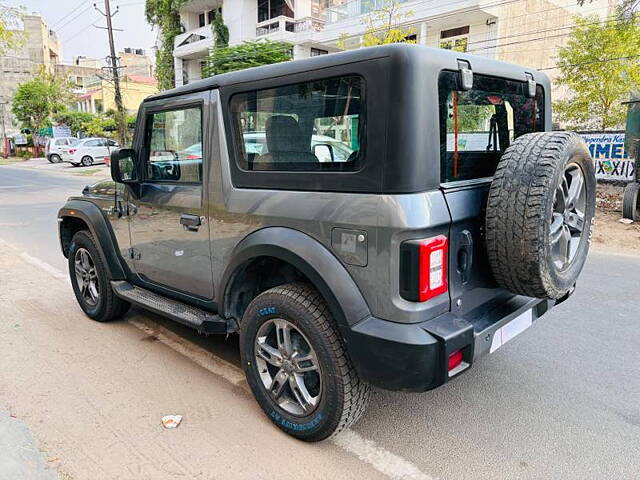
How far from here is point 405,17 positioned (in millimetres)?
20422

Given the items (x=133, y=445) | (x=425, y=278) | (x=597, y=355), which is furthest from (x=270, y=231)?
(x=597, y=355)

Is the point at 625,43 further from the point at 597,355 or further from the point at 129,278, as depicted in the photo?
the point at 129,278

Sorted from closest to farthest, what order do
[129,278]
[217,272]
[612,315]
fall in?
[217,272], [129,278], [612,315]

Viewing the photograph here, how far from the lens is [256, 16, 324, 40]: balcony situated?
87.3ft

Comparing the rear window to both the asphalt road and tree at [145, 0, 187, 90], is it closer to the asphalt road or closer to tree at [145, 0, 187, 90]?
the asphalt road

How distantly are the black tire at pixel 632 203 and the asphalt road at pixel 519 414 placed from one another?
5.27 m

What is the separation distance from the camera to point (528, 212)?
2.27 m

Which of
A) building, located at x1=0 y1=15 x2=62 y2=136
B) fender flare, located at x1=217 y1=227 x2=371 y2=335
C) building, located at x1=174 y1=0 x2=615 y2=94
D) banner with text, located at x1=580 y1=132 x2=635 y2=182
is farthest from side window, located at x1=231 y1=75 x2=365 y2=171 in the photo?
building, located at x1=0 y1=15 x2=62 y2=136

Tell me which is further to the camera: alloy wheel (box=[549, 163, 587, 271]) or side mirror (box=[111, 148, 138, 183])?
side mirror (box=[111, 148, 138, 183])

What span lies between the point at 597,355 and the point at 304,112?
2870 mm

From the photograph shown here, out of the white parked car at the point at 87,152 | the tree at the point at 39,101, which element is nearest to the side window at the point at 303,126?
the white parked car at the point at 87,152

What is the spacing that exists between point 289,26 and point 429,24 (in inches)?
373

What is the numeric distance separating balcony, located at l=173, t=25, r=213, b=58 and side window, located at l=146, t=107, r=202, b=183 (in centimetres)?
3041

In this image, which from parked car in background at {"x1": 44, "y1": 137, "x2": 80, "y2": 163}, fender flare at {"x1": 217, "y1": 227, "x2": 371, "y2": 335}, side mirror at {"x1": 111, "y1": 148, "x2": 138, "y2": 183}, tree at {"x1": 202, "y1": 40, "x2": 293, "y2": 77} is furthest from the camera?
parked car in background at {"x1": 44, "y1": 137, "x2": 80, "y2": 163}
